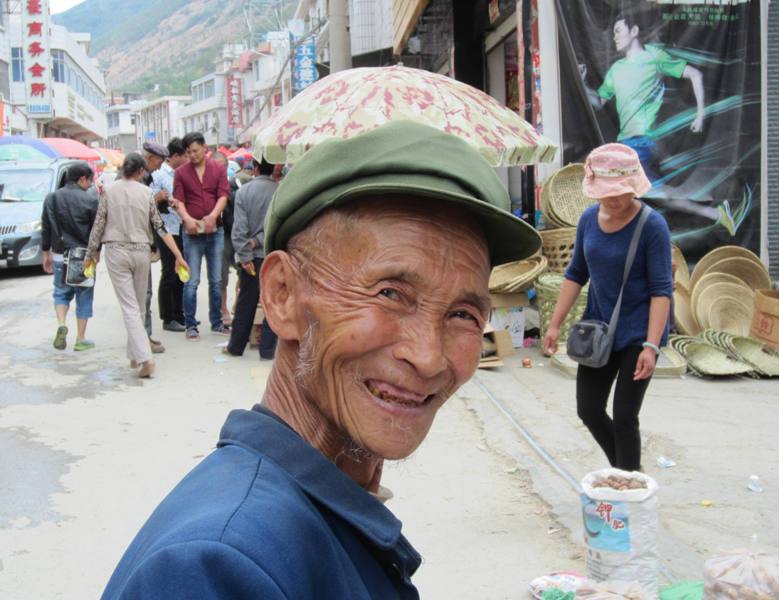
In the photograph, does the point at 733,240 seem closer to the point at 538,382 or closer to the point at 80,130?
the point at 538,382

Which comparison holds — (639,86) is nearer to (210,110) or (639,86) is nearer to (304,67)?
(304,67)

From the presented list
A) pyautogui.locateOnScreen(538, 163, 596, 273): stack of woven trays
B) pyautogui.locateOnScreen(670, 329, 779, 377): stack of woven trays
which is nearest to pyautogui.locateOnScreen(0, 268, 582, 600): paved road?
pyautogui.locateOnScreen(670, 329, 779, 377): stack of woven trays

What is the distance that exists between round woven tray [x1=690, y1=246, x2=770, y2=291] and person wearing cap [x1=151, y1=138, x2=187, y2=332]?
549 cm

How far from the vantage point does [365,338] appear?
1282mm

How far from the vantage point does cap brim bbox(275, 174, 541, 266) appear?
1.20m

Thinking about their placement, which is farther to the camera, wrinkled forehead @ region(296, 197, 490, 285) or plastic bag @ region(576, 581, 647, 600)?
plastic bag @ region(576, 581, 647, 600)

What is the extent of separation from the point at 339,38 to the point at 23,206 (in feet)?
23.0

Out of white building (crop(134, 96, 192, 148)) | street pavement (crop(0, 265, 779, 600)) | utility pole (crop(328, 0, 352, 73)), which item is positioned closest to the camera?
street pavement (crop(0, 265, 779, 600))

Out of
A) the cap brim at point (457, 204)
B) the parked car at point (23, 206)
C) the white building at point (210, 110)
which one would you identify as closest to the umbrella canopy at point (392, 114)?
the cap brim at point (457, 204)

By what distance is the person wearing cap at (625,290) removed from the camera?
4156 mm

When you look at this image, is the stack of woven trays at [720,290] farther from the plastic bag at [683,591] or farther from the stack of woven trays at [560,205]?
the plastic bag at [683,591]

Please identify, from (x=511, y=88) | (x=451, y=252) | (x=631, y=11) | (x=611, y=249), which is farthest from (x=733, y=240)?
(x=451, y=252)

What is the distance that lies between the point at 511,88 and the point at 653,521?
33.6 feet

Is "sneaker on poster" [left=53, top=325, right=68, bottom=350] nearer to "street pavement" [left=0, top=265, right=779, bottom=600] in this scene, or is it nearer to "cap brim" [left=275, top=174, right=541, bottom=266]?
"street pavement" [left=0, top=265, right=779, bottom=600]
